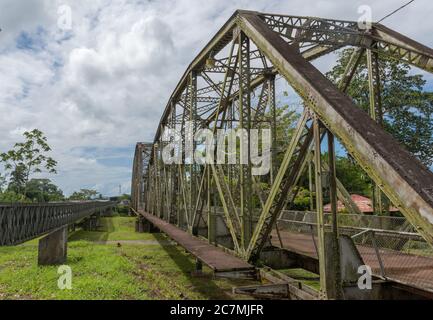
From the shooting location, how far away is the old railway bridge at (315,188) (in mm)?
4547

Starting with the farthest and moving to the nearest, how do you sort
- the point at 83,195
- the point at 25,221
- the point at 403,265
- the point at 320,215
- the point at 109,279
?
the point at 83,195 → the point at 25,221 → the point at 109,279 → the point at 403,265 → the point at 320,215

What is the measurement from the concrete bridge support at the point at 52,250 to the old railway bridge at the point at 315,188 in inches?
1.5

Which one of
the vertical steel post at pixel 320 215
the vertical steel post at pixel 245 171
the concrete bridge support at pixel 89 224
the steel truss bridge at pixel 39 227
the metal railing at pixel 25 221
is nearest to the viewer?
the vertical steel post at pixel 320 215

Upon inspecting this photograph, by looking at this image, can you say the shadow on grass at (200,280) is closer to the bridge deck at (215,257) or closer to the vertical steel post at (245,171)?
the bridge deck at (215,257)

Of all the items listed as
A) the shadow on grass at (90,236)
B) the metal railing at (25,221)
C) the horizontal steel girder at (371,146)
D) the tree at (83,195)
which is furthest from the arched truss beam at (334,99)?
the tree at (83,195)

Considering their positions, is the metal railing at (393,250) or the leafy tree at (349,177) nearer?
the metal railing at (393,250)

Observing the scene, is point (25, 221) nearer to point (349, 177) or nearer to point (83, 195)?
point (349, 177)

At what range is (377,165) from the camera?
165 inches

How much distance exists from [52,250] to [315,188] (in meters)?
10.3

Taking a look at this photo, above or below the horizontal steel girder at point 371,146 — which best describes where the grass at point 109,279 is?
below

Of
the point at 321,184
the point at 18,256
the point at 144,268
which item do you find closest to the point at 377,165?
the point at 321,184

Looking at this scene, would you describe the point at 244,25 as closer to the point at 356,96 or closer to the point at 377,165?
the point at 377,165

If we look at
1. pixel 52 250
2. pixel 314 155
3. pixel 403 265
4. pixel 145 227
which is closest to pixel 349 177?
pixel 145 227

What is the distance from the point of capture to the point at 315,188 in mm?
8266
